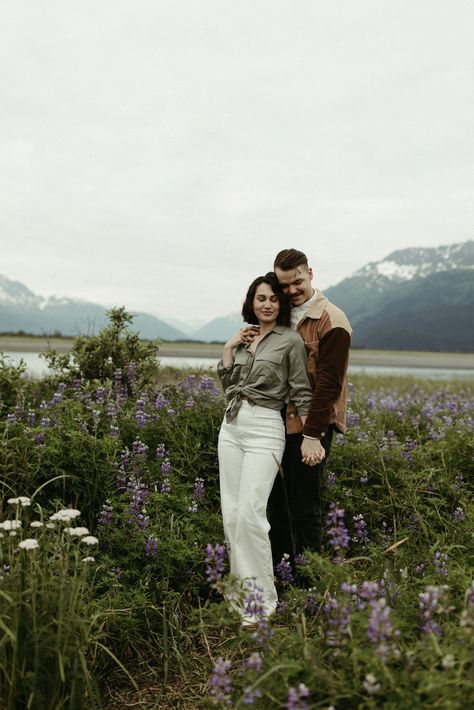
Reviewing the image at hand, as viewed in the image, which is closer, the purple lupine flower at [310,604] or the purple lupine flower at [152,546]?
the purple lupine flower at [310,604]

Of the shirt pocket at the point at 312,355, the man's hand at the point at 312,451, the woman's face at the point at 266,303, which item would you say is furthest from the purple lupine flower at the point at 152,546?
the woman's face at the point at 266,303

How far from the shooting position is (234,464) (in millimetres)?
4312

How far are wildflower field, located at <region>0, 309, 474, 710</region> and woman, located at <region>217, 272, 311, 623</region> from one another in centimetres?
25

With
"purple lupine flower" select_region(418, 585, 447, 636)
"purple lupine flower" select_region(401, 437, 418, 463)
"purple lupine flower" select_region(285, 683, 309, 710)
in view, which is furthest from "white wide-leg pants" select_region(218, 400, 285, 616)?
"purple lupine flower" select_region(401, 437, 418, 463)

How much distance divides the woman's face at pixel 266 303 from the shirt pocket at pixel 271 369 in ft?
1.03

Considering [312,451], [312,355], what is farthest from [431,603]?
[312,355]

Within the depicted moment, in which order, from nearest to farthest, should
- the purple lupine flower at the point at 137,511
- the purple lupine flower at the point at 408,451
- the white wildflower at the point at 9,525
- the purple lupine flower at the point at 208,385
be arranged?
the white wildflower at the point at 9,525, the purple lupine flower at the point at 137,511, the purple lupine flower at the point at 408,451, the purple lupine flower at the point at 208,385

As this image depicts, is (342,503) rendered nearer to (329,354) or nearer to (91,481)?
(329,354)

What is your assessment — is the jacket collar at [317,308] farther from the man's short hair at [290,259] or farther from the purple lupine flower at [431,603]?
the purple lupine flower at [431,603]

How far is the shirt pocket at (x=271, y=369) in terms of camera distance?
13.9ft

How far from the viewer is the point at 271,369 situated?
4242 mm

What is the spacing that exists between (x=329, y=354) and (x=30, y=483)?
9.34 ft

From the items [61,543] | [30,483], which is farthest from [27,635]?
[30,483]

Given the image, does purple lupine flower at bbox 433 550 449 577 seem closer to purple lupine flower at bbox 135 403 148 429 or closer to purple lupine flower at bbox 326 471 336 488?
purple lupine flower at bbox 326 471 336 488
